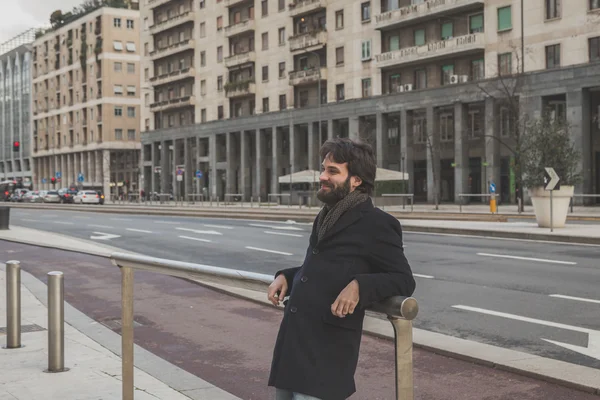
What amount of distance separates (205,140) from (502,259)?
6008 cm

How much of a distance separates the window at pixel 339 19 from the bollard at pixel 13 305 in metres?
51.5

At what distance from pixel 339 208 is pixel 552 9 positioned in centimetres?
4259

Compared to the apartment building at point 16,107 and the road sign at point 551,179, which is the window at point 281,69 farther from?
the apartment building at point 16,107

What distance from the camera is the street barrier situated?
2771mm

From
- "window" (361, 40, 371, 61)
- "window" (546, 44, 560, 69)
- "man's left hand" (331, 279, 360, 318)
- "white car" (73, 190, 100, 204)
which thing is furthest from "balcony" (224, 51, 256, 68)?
"man's left hand" (331, 279, 360, 318)

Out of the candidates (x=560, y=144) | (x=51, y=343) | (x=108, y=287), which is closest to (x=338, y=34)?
(x=560, y=144)

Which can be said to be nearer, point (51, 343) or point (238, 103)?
point (51, 343)

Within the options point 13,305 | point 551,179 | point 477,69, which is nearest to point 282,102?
point 477,69

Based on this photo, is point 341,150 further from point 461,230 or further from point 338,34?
point 338,34

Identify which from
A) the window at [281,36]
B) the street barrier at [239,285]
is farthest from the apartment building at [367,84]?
the street barrier at [239,285]

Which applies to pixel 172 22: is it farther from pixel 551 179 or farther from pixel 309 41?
pixel 551 179

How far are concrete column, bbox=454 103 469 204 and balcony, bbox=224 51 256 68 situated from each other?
947 inches

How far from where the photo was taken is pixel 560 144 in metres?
22.2

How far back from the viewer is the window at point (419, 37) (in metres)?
49.8
